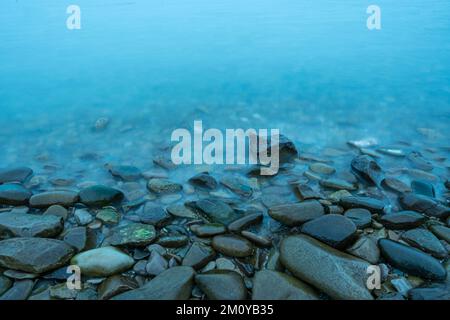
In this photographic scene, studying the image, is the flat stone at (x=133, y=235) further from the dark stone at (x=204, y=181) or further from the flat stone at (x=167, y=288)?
the dark stone at (x=204, y=181)

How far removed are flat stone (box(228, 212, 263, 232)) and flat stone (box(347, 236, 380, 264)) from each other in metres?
0.79

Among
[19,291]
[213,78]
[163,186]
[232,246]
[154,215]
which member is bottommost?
[19,291]

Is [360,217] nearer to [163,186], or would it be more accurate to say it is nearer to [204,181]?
[204,181]

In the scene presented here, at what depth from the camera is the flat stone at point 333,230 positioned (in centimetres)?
305

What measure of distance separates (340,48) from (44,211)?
8.36 metres

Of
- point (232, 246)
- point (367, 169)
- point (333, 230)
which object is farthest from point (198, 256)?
point (367, 169)

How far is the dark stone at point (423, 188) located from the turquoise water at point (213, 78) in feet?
4.02

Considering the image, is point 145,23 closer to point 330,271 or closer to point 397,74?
point 397,74

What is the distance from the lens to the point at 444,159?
482cm

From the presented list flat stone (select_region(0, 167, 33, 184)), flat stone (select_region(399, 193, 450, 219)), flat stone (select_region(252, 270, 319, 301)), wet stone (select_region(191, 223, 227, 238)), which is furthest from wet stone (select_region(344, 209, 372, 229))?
flat stone (select_region(0, 167, 33, 184))

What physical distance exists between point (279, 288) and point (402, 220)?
55.7 inches

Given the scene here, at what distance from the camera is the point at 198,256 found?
302 cm

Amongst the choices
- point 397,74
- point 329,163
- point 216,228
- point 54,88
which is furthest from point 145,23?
point 216,228

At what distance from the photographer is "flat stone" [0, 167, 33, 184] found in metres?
4.29
